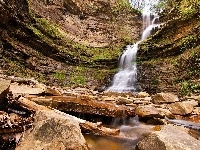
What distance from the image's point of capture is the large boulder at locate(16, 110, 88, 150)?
2.72 metres

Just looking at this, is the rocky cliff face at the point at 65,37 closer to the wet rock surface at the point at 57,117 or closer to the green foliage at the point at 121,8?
the green foliage at the point at 121,8

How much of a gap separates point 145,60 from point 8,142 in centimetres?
1480

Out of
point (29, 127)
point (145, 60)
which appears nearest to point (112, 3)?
point (145, 60)

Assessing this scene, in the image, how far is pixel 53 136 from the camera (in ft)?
9.33

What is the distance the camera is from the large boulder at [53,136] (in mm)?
2717

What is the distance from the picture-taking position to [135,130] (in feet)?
16.8

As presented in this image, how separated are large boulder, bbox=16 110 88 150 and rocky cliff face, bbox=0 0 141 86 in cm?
1001

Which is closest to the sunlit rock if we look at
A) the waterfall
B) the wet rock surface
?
the wet rock surface

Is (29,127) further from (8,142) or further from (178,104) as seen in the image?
(178,104)

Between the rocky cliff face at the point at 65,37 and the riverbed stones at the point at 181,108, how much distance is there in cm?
858

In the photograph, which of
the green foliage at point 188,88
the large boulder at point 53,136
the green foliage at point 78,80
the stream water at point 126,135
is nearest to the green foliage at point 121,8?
the green foliage at point 78,80

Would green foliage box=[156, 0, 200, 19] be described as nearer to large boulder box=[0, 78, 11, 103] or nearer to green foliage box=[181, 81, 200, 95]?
green foliage box=[181, 81, 200, 95]

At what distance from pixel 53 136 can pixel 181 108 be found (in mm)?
5039

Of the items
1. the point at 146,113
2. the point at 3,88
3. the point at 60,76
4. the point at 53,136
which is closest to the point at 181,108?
the point at 146,113
